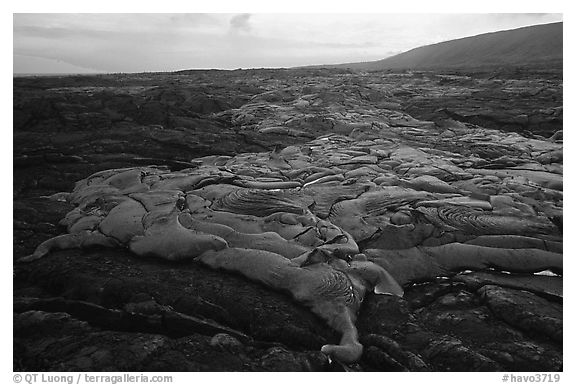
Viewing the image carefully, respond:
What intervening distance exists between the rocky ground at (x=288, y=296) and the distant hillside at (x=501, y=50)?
118ft

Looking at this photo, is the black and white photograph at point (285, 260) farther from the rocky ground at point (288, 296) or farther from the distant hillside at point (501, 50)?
the distant hillside at point (501, 50)

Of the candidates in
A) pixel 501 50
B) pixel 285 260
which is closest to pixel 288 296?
pixel 285 260

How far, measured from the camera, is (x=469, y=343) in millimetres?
3184

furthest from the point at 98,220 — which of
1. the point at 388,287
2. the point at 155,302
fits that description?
the point at 388,287

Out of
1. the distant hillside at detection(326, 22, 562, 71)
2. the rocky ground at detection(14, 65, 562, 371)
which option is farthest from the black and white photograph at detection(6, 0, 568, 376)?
the distant hillside at detection(326, 22, 562, 71)

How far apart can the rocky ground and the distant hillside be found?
36.1m

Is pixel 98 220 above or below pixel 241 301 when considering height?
above

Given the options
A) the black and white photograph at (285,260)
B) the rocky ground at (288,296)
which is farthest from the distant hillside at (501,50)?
the black and white photograph at (285,260)

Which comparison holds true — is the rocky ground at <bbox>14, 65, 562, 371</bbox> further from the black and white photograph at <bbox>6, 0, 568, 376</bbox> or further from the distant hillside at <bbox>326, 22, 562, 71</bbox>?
the distant hillside at <bbox>326, 22, 562, 71</bbox>

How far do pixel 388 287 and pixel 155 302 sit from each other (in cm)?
220

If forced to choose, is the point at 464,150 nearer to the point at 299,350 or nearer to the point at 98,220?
the point at 299,350

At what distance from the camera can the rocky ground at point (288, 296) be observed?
3.10 m
